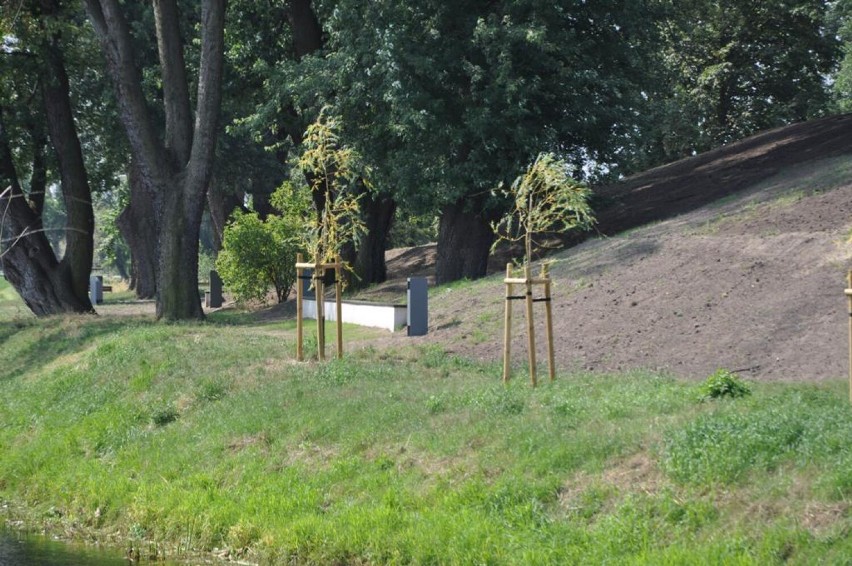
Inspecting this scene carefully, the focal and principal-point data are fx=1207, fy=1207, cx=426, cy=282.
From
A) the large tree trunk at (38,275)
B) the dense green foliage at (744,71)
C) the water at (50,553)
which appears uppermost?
the dense green foliage at (744,71)

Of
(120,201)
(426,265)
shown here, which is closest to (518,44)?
(426,265)

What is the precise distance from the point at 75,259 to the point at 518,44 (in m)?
12.3

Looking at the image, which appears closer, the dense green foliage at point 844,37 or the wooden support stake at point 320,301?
the wooden support stake at point 320,301

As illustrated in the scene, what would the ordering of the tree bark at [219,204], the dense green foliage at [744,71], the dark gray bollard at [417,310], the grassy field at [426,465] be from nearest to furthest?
the grassy field at [426,465] → the dark gray bollard at [417,310] → the dense green foliage at [744,71] → the tree bark at [219,204]

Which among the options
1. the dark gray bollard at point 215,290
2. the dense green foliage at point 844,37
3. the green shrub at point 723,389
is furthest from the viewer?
the dark gray bollard at point 215,290

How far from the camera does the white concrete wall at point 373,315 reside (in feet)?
73.2

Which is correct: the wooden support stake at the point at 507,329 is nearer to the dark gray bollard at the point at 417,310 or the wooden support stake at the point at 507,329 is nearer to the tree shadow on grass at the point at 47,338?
the dark gray bollard at the point at 417,310

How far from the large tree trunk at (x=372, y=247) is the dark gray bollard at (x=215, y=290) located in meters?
6.77

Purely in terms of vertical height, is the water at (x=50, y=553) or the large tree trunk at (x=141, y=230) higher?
the large tree trunk at (x=141, y=230)

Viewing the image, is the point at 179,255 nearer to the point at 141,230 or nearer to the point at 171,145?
the point at 171,145

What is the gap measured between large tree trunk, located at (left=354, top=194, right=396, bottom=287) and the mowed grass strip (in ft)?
48.1

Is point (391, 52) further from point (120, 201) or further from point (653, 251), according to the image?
point (120, 201)

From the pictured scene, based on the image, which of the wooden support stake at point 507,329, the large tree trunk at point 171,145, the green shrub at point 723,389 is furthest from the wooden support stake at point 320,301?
the large tree trunk at point 171,145

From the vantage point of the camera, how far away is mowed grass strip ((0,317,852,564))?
9320 millimetres
